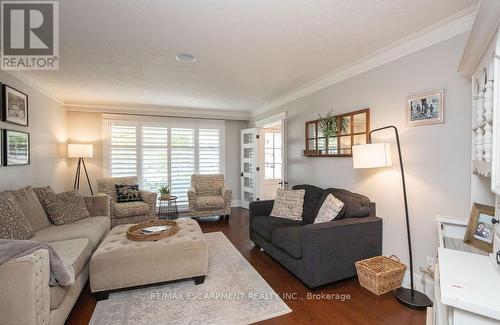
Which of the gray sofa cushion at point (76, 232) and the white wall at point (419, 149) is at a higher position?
the white wall at point (419, 149)

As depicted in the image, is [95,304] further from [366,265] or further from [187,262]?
[366,265]

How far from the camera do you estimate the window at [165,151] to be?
17.6 ft

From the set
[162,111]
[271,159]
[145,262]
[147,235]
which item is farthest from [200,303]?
[162,111]

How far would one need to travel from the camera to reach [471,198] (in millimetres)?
1842

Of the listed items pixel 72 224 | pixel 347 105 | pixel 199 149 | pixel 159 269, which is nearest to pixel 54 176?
pixel 72 224

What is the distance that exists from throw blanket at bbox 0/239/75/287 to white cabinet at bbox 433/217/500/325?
2.16 metres

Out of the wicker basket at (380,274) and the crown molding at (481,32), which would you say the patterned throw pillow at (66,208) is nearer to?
the wicker basket at (380,274)

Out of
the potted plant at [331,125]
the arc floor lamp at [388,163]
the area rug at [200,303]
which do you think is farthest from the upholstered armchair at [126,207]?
the arc floor lamp at [388,163]

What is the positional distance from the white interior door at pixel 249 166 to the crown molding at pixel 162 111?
53cm

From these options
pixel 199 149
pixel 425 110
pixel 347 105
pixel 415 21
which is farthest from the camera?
pixel 199 149

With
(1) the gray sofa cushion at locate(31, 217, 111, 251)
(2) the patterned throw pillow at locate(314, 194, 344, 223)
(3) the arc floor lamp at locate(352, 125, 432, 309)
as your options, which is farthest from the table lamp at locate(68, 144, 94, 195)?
(3) the arc floor lamp at locate(352, 125, 432, 309)

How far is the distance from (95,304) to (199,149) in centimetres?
415

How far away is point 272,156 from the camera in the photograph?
5.82 m

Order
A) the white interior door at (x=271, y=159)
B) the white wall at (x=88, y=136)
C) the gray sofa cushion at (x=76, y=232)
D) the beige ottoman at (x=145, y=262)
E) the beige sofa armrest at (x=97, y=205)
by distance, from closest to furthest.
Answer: the beige ottoman at (x=145, y=262)
the gray sofa cushion at (x=76, y=232)
the beige sofa armrest at (x=97, y=205)
the white wall at (x=88, y=136)
the white interior door at (x=271, y=159)
